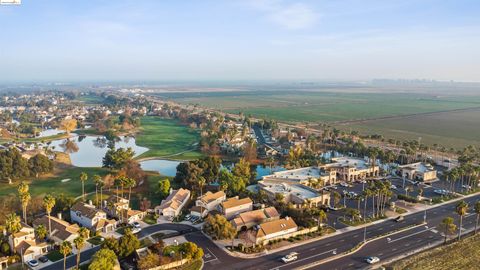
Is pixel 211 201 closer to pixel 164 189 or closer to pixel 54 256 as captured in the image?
pixel 164 189

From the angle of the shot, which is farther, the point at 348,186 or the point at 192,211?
the point at 348,186

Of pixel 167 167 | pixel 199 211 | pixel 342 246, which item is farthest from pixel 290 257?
pixel 167 167

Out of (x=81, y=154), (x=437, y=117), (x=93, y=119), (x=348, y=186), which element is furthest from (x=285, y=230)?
(x=437, y=117)

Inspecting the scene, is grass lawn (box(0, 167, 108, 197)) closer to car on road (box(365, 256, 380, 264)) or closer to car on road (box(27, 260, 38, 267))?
car on road (box(27, 260, 38, 267))

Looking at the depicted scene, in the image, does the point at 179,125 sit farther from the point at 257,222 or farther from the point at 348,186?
the point at 257,222

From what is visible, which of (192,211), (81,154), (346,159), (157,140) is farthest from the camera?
(157,140)

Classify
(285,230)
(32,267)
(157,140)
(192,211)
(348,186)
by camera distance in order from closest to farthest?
(32,267) → (285,230) → (192,211) → (348,186) → (157,140)
